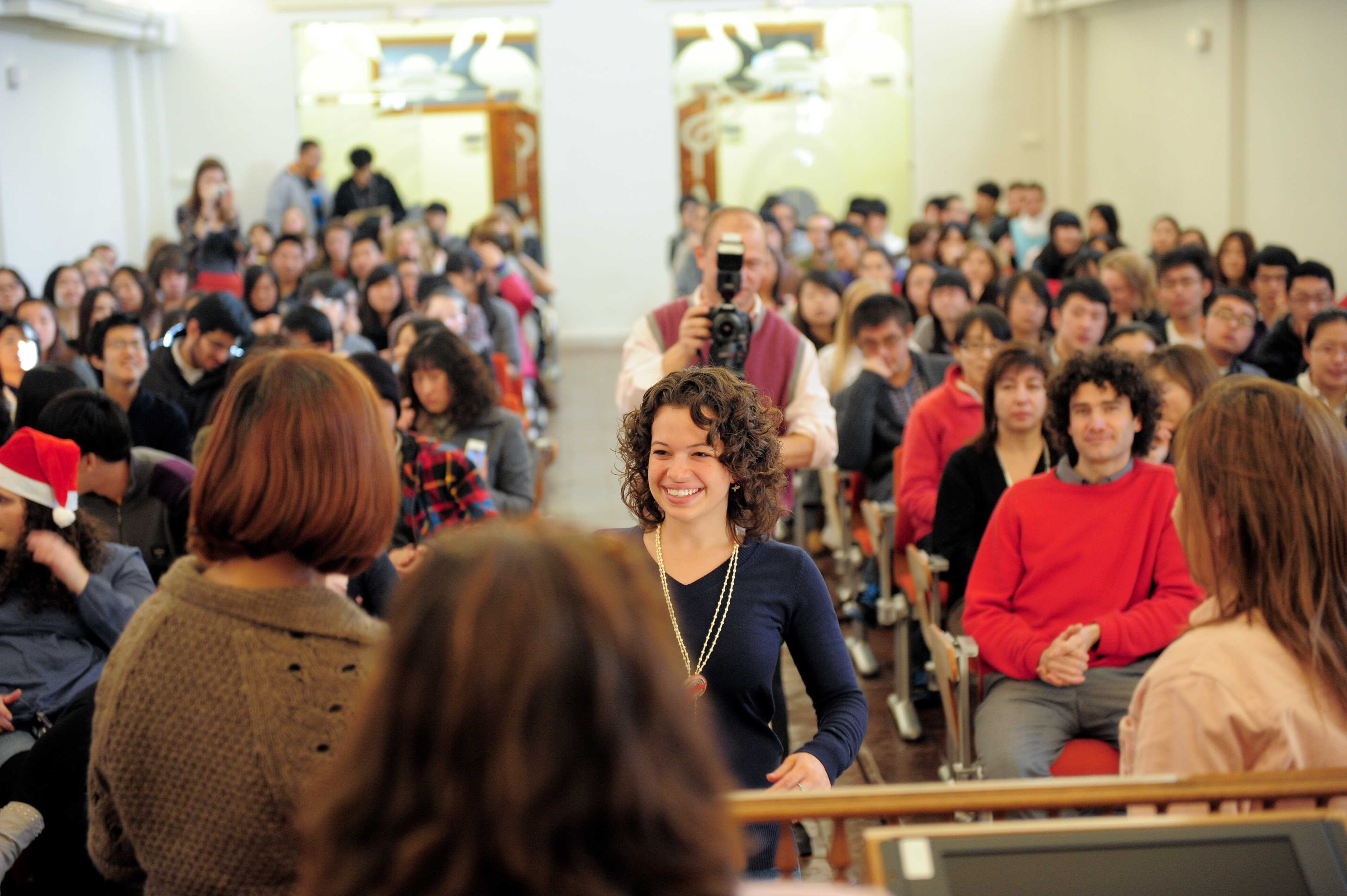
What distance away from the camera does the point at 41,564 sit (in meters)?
2.75

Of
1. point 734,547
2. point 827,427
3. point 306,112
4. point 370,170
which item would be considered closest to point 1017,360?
point 827,427

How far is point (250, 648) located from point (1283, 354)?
4673mm

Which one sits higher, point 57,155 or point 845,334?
point 57,155

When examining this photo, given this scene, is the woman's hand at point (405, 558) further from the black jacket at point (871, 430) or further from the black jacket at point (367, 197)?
the black jacket at point (367, 197)

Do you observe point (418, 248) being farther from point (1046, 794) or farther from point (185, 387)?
point (1046, 794)

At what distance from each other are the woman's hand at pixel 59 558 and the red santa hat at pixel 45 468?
1.6 inches

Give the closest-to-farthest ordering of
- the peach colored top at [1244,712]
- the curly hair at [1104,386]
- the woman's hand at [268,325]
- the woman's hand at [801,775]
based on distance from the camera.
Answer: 1. the peach colored top at [1244,712]
2. the woman's hand at [801,775]
3. the curly hair at [1104,386]
4. the woman's hand at [268,325]

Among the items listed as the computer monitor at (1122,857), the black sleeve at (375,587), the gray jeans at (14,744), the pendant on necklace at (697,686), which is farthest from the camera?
the gray jeans at (14,744)

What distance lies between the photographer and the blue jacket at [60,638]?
272cm

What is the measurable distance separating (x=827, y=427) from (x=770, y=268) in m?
2.74

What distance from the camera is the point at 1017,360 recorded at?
3.45 metres

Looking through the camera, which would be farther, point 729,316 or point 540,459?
point 540,459

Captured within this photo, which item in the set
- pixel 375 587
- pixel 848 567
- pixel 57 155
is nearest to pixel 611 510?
pixel 848 567

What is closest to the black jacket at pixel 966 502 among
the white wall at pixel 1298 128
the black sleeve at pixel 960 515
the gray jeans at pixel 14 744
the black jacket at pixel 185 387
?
the black sleeve at pixel 960 515
